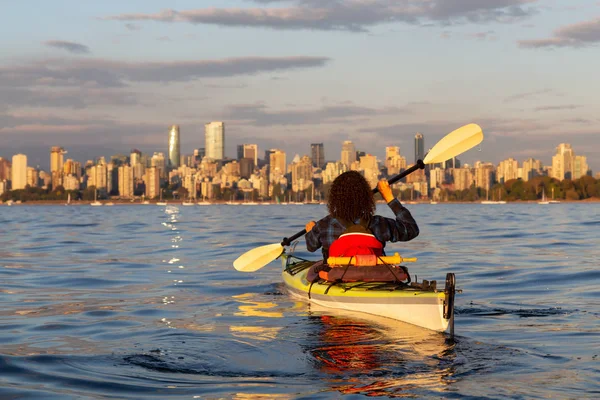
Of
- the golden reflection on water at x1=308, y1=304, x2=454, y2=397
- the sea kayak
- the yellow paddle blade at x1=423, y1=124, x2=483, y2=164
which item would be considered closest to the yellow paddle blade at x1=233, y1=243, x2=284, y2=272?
the sea kayak

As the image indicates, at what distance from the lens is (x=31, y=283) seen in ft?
45.9

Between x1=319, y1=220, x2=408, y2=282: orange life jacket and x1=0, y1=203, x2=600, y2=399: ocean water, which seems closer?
x1=0, y1=203, x2=600, y2=399: ocean water

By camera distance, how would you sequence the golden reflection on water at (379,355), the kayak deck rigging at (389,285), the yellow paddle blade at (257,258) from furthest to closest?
the yellow paddle blade at (257,258)
the kayak deck rigging at (389,285)
the golden reflection on water at (379,355)

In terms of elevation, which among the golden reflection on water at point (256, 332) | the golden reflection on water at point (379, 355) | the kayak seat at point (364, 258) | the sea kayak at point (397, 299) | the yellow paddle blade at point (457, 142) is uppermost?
the yellow paddle blade at point (457, 142)

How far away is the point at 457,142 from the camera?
11242mm

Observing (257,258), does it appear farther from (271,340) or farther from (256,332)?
A: (271,340)

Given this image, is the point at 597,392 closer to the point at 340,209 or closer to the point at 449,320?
the point at 449,320

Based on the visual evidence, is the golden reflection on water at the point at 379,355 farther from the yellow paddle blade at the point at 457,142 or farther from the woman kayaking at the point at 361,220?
the yellow paddle blade at the point at 457,142

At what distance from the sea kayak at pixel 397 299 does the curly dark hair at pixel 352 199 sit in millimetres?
826

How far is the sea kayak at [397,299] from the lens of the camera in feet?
26.2

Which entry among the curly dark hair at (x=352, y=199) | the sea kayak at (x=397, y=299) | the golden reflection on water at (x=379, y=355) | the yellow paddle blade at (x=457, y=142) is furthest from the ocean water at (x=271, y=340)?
the yellow paddle blade at (x=457, y=142)

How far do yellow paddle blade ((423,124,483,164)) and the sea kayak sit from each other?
259cm

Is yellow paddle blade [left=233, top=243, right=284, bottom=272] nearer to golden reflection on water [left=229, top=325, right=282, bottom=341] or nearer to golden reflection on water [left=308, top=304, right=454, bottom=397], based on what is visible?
golden reflection on water [left=308, top=304, right=454, bottom=397]

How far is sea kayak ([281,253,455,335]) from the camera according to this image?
7.98 meters
